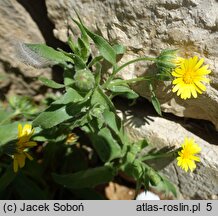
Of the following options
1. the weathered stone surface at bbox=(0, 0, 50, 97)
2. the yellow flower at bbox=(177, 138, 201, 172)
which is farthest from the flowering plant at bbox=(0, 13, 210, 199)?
the weathered stone surface at bbox=(0, 0, 50, 97)

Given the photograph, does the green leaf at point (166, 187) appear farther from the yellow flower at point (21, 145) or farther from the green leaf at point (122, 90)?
the yellow flower at point (21, 145)

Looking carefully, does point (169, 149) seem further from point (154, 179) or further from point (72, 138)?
point (72, 138)

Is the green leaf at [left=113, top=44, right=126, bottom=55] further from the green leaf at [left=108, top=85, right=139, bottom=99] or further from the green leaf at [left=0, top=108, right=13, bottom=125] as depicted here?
the green leaf at [left=0, top=108, right=13, bottom=125]

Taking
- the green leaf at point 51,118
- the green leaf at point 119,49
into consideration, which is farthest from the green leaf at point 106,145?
the green leaf at point 119,49

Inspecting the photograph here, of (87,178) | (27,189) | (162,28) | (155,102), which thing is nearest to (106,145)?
(87,178)

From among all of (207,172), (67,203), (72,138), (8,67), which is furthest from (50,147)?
(207,172)

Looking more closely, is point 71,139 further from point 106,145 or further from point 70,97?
point 70,97
